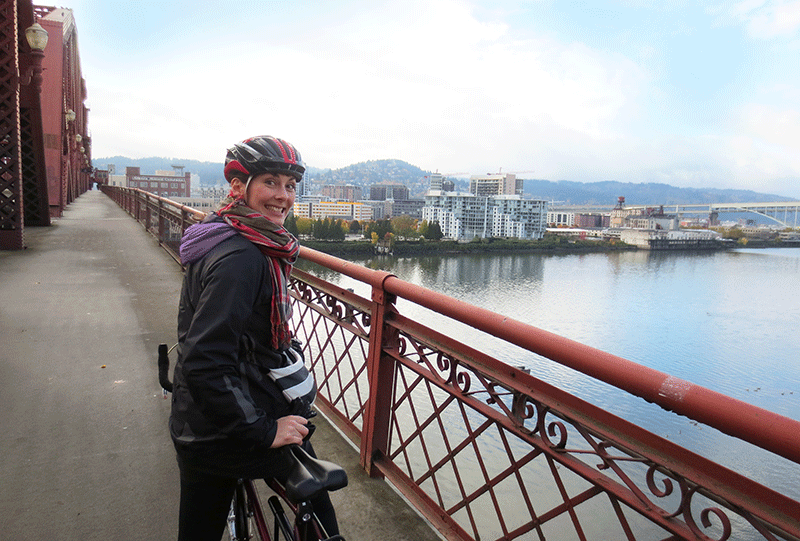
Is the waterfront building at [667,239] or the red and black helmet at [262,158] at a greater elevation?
the red and black helmet at [262,158]

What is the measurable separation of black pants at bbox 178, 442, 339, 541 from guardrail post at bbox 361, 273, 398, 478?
2.85 ft

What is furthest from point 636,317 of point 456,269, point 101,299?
point 101,299

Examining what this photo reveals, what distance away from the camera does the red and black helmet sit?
1456 millimetres

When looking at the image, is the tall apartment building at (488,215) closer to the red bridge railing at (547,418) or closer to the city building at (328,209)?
the city building at (328,209)

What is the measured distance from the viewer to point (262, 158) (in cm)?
145

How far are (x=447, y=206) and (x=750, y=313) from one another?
68891mm

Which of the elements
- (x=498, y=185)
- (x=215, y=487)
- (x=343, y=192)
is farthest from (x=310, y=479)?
(x=343, y=192)

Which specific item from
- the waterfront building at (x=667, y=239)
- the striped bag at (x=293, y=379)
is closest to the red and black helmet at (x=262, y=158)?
the striped bag at (x=293, y=379)

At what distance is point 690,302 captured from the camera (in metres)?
51.7

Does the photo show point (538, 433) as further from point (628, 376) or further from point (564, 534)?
point (564, 534)

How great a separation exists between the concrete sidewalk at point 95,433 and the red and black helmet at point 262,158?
1443 millimetres

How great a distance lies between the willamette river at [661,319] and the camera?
85.3 feet

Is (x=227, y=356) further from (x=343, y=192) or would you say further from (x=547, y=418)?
(x=343, y=192)

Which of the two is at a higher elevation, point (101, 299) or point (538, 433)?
point (538, 433)
